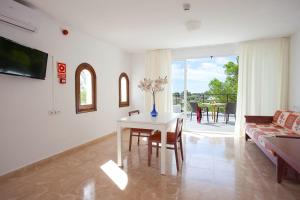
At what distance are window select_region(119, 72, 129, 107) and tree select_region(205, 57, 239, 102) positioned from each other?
320 centimetres

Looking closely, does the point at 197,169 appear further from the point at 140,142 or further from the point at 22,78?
the point at 22,78

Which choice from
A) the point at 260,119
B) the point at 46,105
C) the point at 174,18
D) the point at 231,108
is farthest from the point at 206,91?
the point at 46,105

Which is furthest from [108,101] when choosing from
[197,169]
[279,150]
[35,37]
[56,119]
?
[279,150]

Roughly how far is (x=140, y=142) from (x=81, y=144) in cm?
130

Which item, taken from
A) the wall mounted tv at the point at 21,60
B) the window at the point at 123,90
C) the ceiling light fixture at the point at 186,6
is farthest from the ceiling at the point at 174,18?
the window at the point at 123,90

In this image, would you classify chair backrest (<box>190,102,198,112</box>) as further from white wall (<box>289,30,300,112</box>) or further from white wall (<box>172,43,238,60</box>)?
white wall (<box>289,30,300,112</box>)

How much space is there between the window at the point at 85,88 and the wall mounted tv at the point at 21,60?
88cm

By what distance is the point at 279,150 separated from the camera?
198 centimetres

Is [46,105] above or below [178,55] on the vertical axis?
below

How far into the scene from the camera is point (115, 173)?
8.78ft

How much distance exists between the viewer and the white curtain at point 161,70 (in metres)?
5.38

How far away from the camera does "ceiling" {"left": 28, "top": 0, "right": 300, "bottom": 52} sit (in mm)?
2648

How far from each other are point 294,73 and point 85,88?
4598 mm

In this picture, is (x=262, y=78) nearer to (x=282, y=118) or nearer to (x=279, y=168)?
(x=282, y=118)
